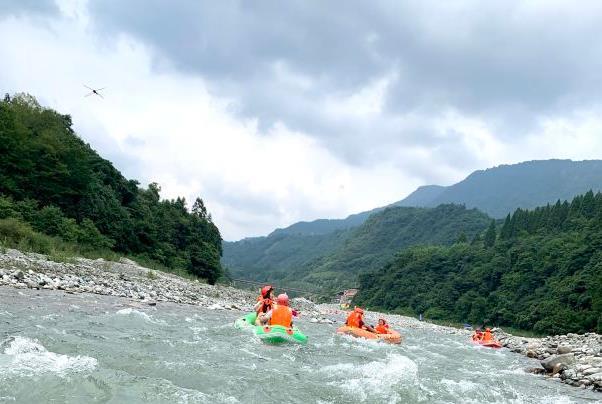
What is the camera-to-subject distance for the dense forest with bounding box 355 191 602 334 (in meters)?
57.1

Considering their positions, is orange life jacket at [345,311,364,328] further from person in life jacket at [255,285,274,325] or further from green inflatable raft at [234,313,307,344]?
green inflatable raft at [234,313,307,344]

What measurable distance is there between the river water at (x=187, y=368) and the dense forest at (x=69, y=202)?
13.9 meters

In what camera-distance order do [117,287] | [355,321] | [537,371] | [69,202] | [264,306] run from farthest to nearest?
[69,202]
[117,287]
[355,321]
[264,306]
[537,371]

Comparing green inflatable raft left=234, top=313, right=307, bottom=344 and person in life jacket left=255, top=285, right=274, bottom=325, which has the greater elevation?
person in life jacket left=255, top=285, right=274, bottom=325

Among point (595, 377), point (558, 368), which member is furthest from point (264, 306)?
point (595, 377)

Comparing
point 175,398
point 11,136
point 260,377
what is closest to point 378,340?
point 260,377

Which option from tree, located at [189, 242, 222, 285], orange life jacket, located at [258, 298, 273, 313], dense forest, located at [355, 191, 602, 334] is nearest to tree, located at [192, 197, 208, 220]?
tree, located at [189, 242, 222, 285]

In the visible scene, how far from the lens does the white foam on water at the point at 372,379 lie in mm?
9297

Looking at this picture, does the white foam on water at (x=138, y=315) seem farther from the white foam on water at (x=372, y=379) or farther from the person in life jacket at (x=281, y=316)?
the white foam on water at (x=372, y=379)

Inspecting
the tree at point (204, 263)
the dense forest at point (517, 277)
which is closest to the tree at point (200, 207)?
the tree at point (204, 263)

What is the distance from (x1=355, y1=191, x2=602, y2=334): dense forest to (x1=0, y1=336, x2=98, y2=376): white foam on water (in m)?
48.4

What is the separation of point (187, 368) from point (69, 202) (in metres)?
35.5

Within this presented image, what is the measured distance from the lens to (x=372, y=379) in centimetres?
1062

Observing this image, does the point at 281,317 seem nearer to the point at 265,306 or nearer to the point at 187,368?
the point at 265,306
